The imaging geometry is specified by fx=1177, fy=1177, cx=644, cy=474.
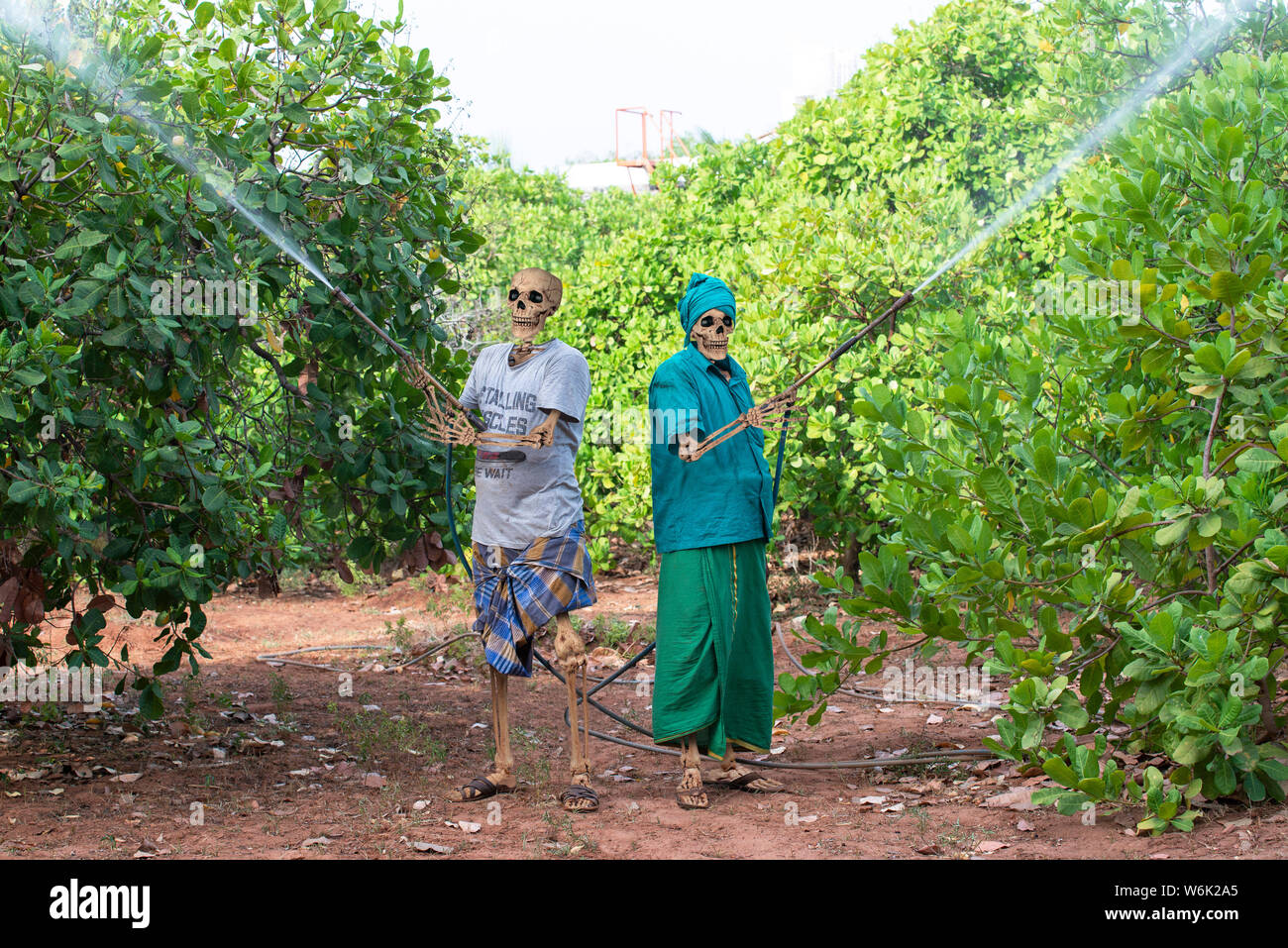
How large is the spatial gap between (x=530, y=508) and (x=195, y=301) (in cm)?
144

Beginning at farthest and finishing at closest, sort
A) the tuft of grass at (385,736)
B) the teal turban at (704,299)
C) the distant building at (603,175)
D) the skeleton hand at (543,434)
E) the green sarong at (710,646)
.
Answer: the distant building at (603,175), the tuft of grass at (385,736), the teal turban at (704,299), the green sarong at (710,646), the skeleton hand at (543,434)

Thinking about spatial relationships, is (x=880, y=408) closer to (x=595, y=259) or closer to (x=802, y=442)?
(x=802, y=442)

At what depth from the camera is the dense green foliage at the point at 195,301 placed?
4094 millimetres

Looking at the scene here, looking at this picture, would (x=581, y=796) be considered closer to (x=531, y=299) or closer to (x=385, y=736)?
(x=385, y=736)

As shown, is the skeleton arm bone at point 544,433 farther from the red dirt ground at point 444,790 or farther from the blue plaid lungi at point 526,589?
the red dirt ground at point 444,790

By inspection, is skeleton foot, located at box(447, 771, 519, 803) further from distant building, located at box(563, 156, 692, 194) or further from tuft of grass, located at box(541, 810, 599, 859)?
distant building, located at box(563, 156, 692, 194)

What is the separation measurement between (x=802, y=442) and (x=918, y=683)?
79.6 inches

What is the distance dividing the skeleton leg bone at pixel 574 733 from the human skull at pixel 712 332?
1201mm

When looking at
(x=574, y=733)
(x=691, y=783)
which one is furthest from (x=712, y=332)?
(x=691, y=783)

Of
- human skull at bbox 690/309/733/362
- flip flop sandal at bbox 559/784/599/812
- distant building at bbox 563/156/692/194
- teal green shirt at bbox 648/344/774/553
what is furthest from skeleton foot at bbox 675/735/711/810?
distant building at bbox 563/156/692/194

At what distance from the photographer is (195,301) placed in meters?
4.29

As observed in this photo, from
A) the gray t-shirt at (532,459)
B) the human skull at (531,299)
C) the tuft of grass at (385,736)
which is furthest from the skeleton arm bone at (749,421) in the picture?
the tuft of grass at (385,736)

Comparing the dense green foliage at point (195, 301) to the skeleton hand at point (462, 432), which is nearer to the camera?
the dense green foliage at point (195, 301)

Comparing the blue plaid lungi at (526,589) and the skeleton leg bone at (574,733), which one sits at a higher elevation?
the blue plaid lungi at (526,589)
